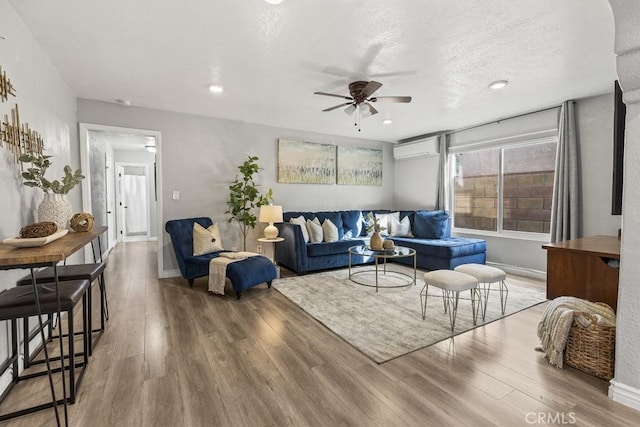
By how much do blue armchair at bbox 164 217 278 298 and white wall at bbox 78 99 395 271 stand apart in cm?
44

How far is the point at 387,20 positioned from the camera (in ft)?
7.07

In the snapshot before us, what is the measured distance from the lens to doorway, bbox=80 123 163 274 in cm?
407

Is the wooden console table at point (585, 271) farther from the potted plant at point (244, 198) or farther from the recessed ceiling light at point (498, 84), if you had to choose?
the potted plant at point (244, 198)

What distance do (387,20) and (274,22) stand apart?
0.81 metres

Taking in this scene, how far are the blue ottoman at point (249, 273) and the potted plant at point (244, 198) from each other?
1021 mm

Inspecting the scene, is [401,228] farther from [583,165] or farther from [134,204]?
[134,204]

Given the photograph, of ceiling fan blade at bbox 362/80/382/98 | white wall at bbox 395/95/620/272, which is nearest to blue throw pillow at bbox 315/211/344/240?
white wall at bbox 395/95/620/272

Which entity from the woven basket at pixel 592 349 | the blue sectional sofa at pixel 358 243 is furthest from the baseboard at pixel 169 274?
the woven basket at pixel 592 349

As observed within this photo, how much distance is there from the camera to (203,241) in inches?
157

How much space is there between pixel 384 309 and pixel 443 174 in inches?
137

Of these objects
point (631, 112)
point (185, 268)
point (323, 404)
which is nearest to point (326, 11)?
point (631, 112)

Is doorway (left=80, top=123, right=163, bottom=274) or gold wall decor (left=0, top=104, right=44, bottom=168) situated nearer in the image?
gold wall decor (left=0, top=104, right=44, bottom=168)

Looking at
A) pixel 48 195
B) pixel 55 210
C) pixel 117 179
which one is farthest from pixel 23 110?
pixel 117 179

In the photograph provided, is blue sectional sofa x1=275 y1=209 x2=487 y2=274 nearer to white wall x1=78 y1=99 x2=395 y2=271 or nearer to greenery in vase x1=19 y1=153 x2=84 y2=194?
white wall x1=78 y1=99 x2=395 y2=271
